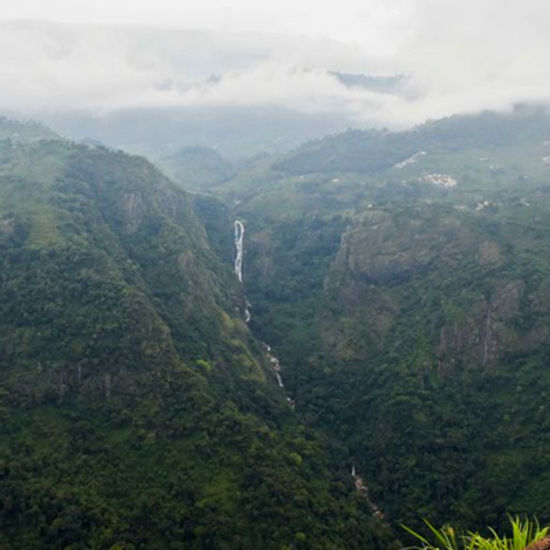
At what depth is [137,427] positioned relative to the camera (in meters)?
113

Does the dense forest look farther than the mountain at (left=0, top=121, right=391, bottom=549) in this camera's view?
Yes

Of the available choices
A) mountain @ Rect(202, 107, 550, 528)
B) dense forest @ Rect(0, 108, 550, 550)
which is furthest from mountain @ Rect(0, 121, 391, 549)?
mountain @ Rect(202, 107, 550, 528)

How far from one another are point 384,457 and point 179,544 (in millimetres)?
53839

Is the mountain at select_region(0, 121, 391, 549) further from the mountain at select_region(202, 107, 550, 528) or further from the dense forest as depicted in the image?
the mountain at select_region(202, 107, 550, 528)

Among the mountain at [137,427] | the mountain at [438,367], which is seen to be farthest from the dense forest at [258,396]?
the mountain at [438,367]

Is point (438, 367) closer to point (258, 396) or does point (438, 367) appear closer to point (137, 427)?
point (258, 396)

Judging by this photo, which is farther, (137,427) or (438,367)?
(438,367)

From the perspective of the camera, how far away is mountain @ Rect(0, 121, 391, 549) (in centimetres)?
9356

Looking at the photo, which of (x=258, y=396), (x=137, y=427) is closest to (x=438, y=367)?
(x=258, y=396)

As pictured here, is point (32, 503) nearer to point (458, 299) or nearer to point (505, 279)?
point (458, 299)

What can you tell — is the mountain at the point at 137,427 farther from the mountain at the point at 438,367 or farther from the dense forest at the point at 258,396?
the mountain at the point at 438,367

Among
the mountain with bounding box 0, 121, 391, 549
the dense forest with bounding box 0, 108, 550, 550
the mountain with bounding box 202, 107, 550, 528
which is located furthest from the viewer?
the mountain with bounding box 202, 107, 550, 528

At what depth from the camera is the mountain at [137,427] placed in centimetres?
9356

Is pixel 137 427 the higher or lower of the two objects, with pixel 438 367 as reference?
higher
